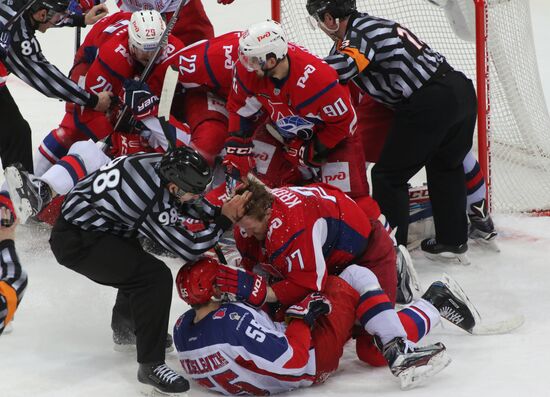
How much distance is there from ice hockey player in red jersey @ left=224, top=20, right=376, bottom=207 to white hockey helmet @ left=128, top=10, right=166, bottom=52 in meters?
0.43

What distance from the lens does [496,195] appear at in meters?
5.29

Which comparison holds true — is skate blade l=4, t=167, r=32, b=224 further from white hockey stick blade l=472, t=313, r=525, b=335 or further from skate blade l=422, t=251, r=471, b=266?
skate blade l=422, t=251, r=471, b=266

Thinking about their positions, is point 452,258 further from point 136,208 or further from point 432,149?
point 136,208

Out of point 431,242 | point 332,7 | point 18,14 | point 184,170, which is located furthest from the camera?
point 431,242

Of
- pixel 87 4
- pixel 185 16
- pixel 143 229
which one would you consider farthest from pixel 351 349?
pixel 87 4

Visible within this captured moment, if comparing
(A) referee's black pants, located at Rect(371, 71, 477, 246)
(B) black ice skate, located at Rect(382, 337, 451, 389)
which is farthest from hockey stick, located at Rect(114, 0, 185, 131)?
(B) black ice skate, located at Rect(382, 337, 451, 389)

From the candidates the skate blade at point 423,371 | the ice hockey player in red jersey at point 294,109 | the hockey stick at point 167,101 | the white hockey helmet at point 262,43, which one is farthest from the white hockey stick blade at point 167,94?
the skate blade at point 423,371

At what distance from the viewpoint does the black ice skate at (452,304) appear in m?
4.00

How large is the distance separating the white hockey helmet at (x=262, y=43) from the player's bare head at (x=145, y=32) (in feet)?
1.97

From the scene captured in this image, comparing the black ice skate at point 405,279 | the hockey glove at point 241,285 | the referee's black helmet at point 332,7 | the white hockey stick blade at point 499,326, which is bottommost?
the white hockey stick blade at point 499,326

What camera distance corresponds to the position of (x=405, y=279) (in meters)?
4.29

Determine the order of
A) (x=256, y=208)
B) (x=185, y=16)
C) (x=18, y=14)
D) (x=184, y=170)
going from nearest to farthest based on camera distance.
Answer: (x=184, y=170) < (x=256, y=208) < (x=18, y=14) < (x=185, y=16)

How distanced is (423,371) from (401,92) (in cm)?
139

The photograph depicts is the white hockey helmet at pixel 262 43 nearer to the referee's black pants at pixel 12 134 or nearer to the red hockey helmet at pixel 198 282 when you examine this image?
the red hockey helmet at pixel 198 282
